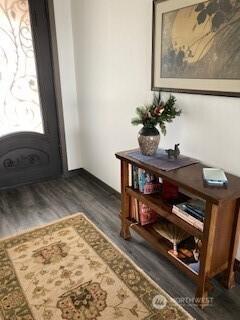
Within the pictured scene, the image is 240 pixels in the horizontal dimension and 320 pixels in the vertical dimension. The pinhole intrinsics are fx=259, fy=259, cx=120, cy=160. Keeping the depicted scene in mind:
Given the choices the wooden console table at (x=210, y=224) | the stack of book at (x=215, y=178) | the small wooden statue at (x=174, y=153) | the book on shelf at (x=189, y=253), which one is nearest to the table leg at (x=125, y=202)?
the wooden console table at (x=210, y=224)

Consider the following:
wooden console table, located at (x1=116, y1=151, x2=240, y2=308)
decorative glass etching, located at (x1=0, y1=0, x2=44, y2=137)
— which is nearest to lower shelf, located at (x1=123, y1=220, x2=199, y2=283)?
wooden console table, located at (x1=116, y1=151, x2=240, y2=308)

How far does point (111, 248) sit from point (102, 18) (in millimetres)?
2100

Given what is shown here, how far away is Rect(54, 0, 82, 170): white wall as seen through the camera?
115 inches

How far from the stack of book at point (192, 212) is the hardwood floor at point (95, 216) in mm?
482

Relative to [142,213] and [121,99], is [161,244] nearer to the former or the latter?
[142,213]

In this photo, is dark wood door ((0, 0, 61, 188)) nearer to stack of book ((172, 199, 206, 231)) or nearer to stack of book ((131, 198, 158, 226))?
stack of book ((131, 198, 158, 226))

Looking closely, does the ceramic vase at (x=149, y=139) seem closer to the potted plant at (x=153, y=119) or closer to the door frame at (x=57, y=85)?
the potted plant at (x=153, y=119)

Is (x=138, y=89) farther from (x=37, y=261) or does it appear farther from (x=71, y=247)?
(x=37, y=261)

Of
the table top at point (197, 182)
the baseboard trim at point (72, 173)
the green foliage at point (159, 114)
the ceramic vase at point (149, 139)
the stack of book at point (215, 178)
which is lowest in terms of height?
the baseboard trim at point (72, 173)

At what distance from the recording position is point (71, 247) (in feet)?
6.70

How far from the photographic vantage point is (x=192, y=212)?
1.54m

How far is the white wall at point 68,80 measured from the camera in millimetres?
2934
